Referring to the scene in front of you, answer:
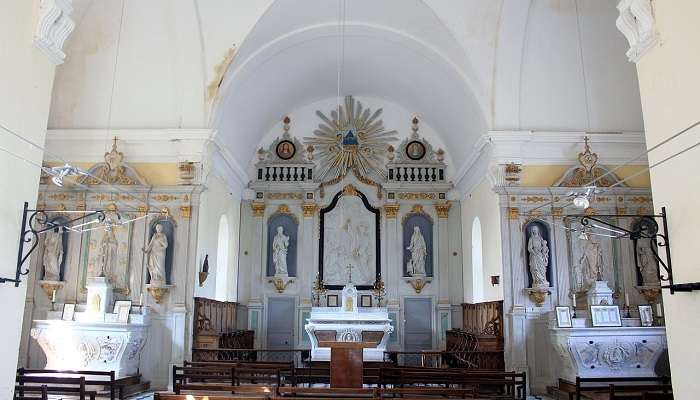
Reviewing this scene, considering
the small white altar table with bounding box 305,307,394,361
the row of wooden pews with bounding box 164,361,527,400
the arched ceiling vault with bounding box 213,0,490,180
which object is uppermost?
the arched ceiling vault with bounding box 213,0,490,180

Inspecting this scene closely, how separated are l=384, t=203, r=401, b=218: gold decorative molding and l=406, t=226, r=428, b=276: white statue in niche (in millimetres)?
767

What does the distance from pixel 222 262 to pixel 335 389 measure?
29.6 ft

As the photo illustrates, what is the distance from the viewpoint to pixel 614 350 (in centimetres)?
1043

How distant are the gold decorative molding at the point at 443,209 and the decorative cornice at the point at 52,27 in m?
11.6

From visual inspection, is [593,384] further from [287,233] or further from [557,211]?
[287,233]

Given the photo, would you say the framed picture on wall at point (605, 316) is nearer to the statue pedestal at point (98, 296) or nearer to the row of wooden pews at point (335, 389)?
the row of wooden pews at point (335, 389)

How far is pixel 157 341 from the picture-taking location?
11.9 meters

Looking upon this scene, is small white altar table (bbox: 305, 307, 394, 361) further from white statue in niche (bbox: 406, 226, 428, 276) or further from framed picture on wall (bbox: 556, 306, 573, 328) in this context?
framed picture on wall (bbox: 556, 306, 573, 328)

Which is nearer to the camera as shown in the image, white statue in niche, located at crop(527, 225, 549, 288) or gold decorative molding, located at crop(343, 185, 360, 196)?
white statue in niche, located at crop(527, 225, 549, 288)

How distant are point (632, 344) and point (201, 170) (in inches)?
343

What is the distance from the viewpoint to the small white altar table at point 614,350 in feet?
34.1

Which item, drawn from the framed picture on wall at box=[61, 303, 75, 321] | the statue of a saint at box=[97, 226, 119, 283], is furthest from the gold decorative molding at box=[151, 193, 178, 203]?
the framed picture on wall at box=[61, 303, 75, 321]

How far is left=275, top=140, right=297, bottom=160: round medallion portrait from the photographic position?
57.6 feet

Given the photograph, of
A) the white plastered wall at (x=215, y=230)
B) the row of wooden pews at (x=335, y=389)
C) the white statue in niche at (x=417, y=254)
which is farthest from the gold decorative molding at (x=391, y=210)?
the row of wooden pews at (x=335, y=389)
